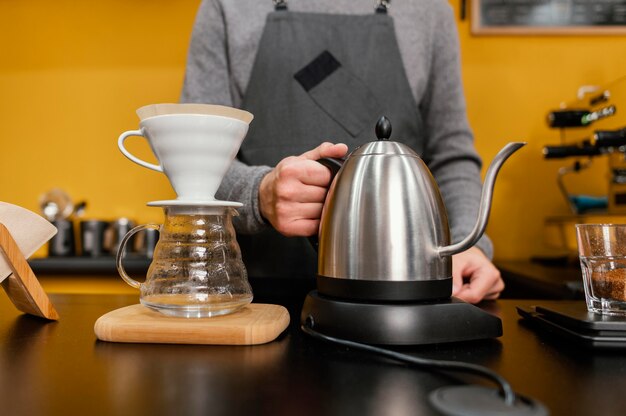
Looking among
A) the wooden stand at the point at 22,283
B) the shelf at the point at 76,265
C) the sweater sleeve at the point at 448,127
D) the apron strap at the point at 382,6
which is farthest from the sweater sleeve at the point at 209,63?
the shelf at the point at 76,265

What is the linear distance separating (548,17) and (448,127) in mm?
954

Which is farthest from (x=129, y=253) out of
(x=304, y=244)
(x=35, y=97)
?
(x=304, y=244)

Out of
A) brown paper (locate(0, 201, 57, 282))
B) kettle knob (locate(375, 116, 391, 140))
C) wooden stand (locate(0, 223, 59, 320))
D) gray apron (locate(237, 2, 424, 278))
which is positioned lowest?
wooden stand (locate(0, 223, 59, 320))

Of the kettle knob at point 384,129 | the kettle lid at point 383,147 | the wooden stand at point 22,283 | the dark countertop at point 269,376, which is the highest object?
the kettle knob at point 384,129

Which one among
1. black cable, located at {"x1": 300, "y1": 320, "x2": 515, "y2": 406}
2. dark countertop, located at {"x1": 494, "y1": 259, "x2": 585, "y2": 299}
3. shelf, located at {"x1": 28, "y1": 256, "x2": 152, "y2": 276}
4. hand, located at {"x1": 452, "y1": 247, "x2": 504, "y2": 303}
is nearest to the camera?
black cable, located at {"x1": 300, "y1": 320, "x2": 515, "y2": 406}

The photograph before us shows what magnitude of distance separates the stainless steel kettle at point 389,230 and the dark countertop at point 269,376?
66 mm

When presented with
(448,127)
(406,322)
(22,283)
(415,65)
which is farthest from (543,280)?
(22,283)

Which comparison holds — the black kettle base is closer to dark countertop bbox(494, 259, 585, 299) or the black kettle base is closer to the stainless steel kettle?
the stainless steel kettle

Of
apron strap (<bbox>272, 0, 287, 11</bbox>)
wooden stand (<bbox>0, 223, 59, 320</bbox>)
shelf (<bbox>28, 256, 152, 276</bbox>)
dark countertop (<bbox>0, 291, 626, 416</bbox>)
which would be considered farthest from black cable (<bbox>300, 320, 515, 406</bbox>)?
shelf (<bbox>28, 256, 152, 276</bbox>)

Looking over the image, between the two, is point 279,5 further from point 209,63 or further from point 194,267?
point 194,267

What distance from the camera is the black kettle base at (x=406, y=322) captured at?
0.53 metres

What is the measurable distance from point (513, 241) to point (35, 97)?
1.89m

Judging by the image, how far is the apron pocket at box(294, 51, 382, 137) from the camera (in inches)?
46.8

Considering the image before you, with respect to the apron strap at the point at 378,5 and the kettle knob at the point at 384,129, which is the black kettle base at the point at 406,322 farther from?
the apron strap at the point at 378,5
